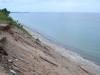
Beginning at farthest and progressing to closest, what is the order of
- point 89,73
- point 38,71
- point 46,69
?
point 89,73, point 46,69, point 38,71

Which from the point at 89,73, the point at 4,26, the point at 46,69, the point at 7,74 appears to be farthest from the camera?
the point at 89,73

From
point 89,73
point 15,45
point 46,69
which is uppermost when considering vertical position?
point 15,45

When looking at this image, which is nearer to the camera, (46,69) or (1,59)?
(1,59)

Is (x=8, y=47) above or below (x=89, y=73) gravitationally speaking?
above

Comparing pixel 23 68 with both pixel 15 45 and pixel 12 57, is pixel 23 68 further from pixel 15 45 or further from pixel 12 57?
pixel 15 45

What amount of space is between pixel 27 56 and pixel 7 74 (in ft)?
14.6

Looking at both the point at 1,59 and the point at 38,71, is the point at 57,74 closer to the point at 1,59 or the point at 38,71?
the point at 38,71

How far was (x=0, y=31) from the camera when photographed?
20.4 metres

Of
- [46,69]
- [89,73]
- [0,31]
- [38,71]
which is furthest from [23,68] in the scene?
[89,73]

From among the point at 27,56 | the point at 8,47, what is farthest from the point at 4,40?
the point at 27,56

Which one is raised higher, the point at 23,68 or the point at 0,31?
the point at 0,31

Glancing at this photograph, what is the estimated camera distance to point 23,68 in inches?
639

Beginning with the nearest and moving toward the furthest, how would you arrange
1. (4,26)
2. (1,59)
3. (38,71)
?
(1,59) → (38,71) → (4,26)

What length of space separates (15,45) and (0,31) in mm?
1810
